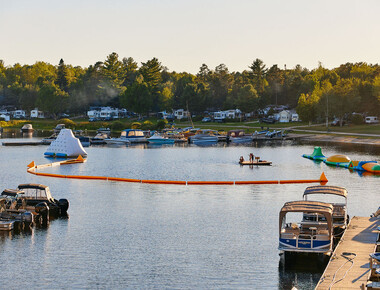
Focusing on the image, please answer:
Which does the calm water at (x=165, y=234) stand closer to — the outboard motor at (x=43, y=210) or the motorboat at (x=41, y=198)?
the outboard motor at (x=43, y=210)

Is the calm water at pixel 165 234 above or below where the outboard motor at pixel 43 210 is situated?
below

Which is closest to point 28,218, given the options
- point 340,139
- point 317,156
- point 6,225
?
point 6,225

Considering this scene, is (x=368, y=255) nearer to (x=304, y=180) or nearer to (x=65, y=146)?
(x=304, y=180)

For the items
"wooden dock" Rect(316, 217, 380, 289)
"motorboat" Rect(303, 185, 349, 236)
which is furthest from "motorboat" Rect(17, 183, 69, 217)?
"wooden dock" Rect(316, 217, 380, 289)

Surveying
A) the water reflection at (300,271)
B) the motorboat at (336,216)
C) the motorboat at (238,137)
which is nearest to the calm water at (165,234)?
the water reflection at (300,271)

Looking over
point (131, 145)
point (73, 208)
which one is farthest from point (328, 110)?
point (73, 208)

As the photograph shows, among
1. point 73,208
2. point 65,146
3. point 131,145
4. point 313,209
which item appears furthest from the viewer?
point 131,145

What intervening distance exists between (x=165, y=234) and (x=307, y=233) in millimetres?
13142

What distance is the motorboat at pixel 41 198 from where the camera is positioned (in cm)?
5828

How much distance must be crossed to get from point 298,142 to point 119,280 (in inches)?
4993

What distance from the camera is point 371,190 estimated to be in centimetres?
7562

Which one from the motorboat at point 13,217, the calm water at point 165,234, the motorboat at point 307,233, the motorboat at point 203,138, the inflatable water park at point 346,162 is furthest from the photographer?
the motorboat at point 203,138

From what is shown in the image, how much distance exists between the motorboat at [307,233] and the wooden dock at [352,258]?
1.18m

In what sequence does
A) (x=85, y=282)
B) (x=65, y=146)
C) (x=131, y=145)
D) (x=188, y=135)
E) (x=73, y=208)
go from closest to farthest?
1. (x=85, y=282)
2. (x=73, y=208)
3. (x=65, y=146)
4. (x=131, y=145)
5. (x=188, y=135)
